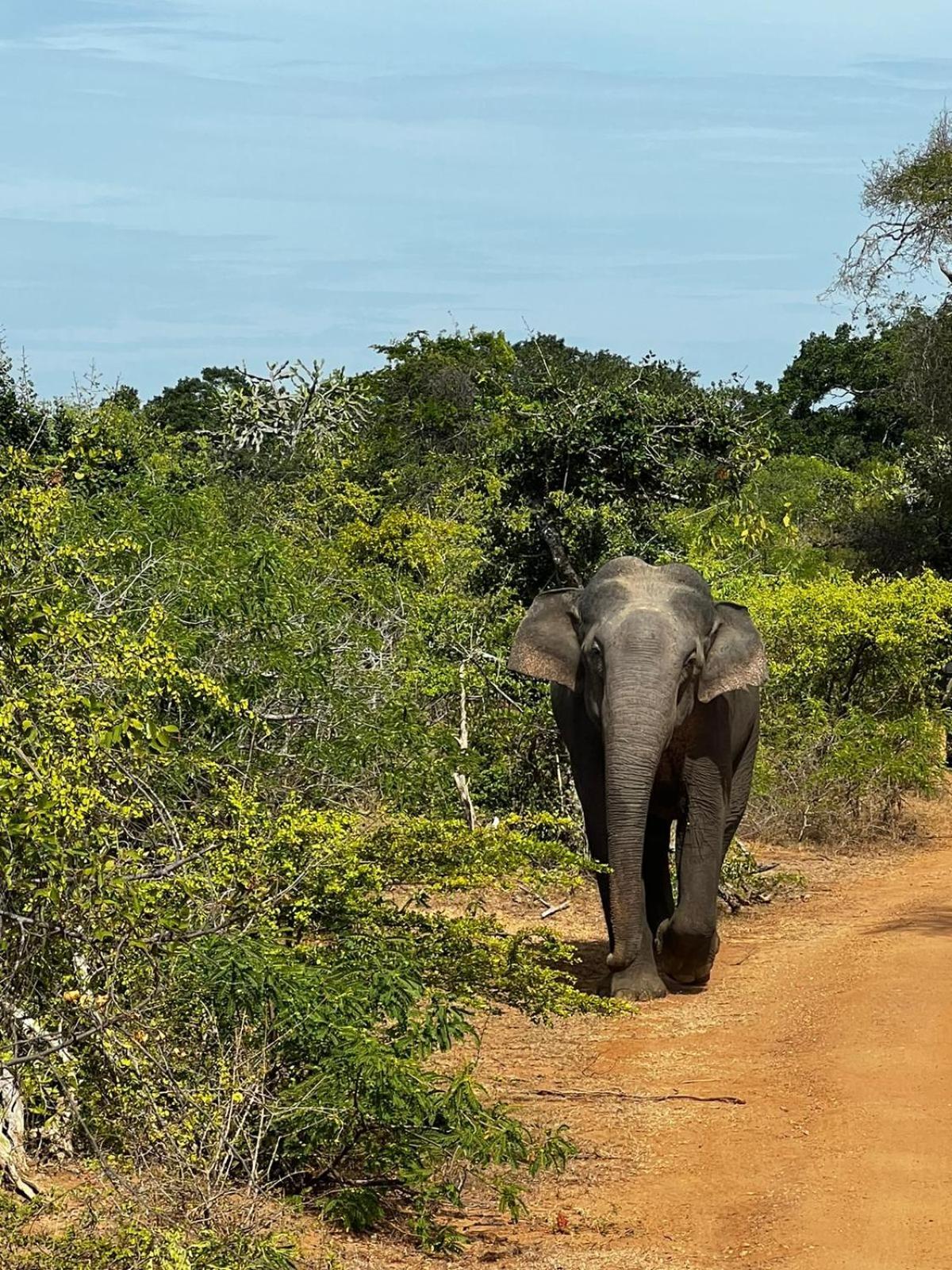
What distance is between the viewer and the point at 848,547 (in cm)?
2873

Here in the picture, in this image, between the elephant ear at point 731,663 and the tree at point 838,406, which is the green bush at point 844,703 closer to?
the elephant ear at point 731,663

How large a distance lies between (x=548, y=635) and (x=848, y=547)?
18.2 metres

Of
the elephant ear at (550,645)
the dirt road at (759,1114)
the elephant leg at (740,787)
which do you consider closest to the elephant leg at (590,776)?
the elephant ear at (550,645)

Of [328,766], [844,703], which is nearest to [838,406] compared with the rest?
[844,703]

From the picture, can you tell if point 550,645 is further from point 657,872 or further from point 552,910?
point 552,910

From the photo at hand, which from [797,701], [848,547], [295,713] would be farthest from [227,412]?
[295,713]

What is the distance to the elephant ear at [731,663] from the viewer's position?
1080 centimetres

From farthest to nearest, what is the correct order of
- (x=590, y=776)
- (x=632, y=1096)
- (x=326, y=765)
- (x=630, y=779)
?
1. (x=590, y=776)
2. (x=630, y=779)
3. (x=326, y=765)
4. (x=632, y=1096)

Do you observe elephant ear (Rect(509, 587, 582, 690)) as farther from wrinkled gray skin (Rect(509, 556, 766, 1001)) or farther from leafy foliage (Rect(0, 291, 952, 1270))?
leafy foliage (Rect(0, 291, 952, 1270))

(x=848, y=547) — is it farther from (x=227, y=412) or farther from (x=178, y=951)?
(x=178, y=951)

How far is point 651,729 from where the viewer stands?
33.5 ft

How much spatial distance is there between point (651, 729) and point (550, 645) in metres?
1.27

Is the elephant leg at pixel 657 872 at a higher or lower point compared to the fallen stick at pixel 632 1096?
higher

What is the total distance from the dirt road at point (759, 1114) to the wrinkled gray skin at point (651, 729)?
1.53ft
